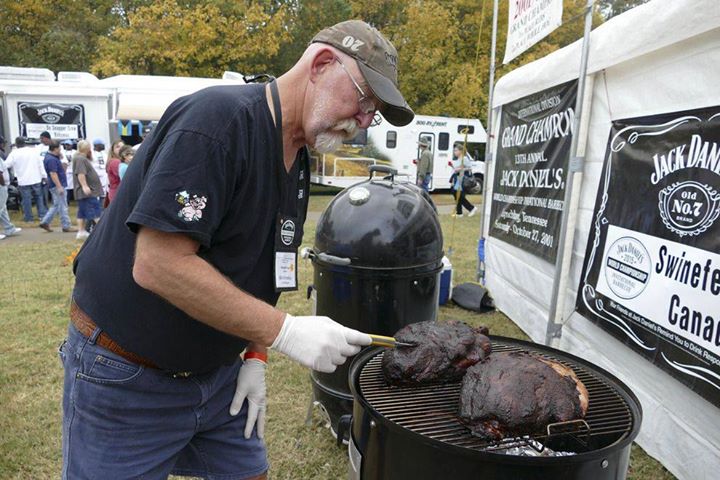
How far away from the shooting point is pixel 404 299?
3242mm

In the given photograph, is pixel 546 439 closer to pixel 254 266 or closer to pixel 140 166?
pixel 254 266

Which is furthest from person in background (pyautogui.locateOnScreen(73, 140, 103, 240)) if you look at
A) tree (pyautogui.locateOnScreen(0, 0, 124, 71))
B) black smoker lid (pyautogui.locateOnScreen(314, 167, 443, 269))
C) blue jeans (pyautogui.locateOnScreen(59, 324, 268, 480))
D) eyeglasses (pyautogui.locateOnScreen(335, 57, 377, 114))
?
tree (pyautogui.locateOnScreen(0, 0, 124, 71))

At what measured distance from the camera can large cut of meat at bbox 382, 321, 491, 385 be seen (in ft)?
6.99

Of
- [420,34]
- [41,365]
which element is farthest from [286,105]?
[420,34]

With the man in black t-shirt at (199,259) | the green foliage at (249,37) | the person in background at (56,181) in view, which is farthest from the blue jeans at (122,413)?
the green foliage at (249,37)

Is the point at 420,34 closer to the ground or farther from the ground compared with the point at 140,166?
farther from the ground

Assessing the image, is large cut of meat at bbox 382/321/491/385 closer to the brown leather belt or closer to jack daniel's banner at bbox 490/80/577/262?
the brown leather belt

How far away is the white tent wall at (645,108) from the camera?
9.87 ft

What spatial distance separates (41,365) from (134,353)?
3711 mm

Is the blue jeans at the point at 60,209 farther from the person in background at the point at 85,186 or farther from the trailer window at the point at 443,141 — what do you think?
the trailer window at the point at 443,141

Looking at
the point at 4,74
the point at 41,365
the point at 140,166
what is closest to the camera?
the point at 140,166

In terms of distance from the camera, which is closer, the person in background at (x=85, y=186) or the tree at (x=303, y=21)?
the person in background at (x=85, y=186)

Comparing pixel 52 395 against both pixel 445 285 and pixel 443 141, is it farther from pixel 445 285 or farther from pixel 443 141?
pixel 443 141

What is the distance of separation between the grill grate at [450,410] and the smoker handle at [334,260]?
35.3 inches
